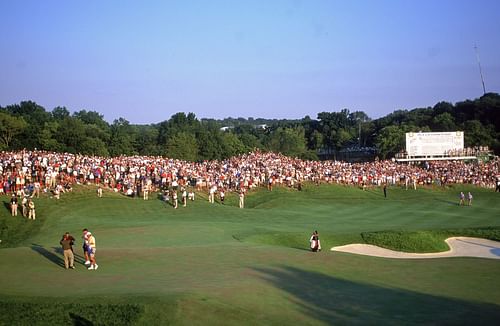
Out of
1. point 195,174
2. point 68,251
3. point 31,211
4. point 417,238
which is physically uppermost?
point 195,174

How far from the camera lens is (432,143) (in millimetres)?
82062

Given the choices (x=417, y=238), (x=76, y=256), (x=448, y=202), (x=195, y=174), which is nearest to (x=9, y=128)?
(x=195, y=174)

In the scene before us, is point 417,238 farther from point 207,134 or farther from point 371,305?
point 207,134

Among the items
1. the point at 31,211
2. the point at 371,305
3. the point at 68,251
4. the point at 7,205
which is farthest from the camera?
the point at 7,205

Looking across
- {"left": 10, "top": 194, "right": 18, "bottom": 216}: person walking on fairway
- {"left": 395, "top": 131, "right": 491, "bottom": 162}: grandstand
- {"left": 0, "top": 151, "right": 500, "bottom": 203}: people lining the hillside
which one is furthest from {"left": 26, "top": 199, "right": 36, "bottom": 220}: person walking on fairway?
{"left": 395, "top": 131, "right": 491, "bottom": 162}: grandstand

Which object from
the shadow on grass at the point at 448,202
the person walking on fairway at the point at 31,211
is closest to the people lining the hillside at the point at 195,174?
the person walking on fairway at the point at 31,211

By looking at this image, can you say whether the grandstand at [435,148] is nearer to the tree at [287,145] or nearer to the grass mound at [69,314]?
the tree at [287,145]

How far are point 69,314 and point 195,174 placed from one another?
118ft

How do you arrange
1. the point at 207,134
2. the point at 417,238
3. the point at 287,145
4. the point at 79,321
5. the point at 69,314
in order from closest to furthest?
1. the point at 79,321
2. the point at 69,314
3. the point at 417,238
4. the point at 207,134
5. the point at 287,145

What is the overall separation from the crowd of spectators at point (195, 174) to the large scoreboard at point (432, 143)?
8.86 metres

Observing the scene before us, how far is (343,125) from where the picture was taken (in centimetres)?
16100

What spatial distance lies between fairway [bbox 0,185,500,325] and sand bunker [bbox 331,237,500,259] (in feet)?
2.95

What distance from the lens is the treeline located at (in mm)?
74500

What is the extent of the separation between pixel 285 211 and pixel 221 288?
27.3 metres
